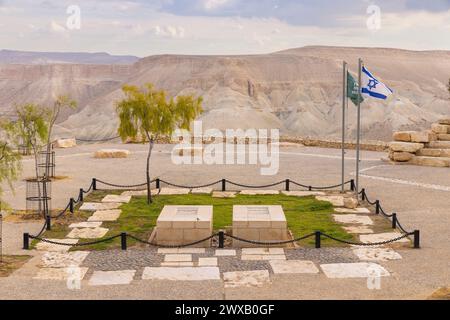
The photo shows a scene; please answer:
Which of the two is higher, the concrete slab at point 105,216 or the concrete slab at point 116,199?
the concrete slab at point 116,199

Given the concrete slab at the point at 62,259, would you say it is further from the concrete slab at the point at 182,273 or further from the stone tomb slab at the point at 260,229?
the stone tomb slab at the point at 260,229

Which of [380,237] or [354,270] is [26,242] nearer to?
[354,270]

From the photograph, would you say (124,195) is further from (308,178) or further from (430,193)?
(430,193)

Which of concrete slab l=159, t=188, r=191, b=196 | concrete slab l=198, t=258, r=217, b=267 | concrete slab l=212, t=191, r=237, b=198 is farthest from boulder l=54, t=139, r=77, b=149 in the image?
concrete slab l=198, t=258, r=217, b=267

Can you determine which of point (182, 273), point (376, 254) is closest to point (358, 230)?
point (376, 254)

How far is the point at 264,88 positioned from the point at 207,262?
361ft

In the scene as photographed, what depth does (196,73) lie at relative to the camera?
131 m

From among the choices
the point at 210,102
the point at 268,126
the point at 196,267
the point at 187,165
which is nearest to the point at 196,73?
the point at 210,102

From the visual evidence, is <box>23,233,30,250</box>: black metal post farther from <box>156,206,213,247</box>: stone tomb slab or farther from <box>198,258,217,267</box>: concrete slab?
<box>198,258,217,267</box>: concrete slab

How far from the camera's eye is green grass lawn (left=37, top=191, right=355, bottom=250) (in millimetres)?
16094

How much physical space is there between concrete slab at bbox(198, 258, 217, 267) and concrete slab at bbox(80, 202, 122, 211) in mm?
6307

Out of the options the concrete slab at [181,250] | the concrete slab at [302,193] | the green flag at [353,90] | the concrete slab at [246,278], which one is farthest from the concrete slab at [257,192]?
the concrete slab at [246,278]

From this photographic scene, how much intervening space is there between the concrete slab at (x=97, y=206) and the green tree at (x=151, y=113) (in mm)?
1148

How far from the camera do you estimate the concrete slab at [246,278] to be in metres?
11.9
